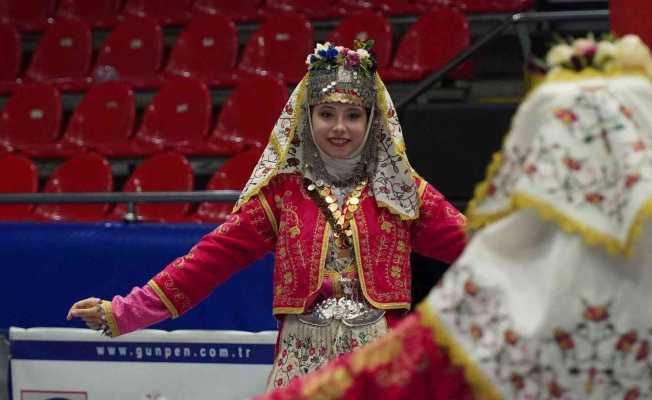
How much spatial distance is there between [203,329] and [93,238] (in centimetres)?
58

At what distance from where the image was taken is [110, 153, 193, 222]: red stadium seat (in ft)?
21.0

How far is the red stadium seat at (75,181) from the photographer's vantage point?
665cm

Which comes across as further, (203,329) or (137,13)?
(137,13)

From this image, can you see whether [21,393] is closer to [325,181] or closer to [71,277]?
[71,277]

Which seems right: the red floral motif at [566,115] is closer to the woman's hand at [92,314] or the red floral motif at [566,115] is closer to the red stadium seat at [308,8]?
the woman's hand at [92,314]

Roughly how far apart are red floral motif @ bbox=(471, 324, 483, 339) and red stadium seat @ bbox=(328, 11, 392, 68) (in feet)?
A: 17.5

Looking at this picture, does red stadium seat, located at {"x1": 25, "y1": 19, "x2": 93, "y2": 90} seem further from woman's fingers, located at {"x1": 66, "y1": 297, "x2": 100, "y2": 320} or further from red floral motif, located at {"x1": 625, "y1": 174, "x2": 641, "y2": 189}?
red floral motif, located at {"x1": 625, "y1": 174, "x2": 641, "y2": 189}

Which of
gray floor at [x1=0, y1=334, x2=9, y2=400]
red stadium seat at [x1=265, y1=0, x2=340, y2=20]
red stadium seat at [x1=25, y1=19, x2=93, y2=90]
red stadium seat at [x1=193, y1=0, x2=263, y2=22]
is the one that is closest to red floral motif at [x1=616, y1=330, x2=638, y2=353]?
gray floor at [x1=0, y1=334, x2=9, y2=400]

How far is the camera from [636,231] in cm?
183

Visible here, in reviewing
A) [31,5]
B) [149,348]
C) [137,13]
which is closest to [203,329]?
[149,348]

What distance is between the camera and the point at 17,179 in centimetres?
695

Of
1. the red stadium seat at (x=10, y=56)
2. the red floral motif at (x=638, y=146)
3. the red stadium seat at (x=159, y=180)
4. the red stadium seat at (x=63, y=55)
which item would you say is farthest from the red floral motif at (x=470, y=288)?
the red stadium seat at (x=10, y=56)

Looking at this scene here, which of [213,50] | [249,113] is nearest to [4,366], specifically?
[249,113]

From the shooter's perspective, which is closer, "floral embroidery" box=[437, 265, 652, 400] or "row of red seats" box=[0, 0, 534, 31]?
"floral embroidery" box=[437, 265, 652, 400]
